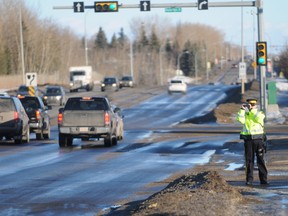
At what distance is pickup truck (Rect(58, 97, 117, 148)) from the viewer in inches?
1010

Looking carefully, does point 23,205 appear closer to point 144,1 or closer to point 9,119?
point 9,119

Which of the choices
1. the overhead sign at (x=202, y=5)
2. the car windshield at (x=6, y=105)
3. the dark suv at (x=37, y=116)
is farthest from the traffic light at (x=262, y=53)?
the car windshield at (x=6, y=105)

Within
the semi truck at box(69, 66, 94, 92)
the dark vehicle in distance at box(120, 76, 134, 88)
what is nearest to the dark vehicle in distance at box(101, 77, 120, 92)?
the semi truck at box(69, 66, 94, 92)

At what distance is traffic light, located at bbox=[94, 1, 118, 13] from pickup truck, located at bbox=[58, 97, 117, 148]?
11.7 m

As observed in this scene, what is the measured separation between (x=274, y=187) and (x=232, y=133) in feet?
63.7

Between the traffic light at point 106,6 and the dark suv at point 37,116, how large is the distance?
747 centimetres

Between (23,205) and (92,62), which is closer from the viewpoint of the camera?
(23,205)

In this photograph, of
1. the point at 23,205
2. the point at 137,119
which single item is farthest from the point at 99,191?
the point at 137,119

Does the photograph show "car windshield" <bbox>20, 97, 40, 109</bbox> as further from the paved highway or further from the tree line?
the tree line

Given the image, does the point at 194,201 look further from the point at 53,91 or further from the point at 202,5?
the point at 53,91

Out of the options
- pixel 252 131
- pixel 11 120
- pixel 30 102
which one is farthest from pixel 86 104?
pixel 252 131

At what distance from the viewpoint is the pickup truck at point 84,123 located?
25.7m

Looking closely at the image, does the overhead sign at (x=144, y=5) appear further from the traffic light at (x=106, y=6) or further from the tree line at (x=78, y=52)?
the tree line at (x=78, y=52)

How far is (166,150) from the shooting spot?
940 inches
